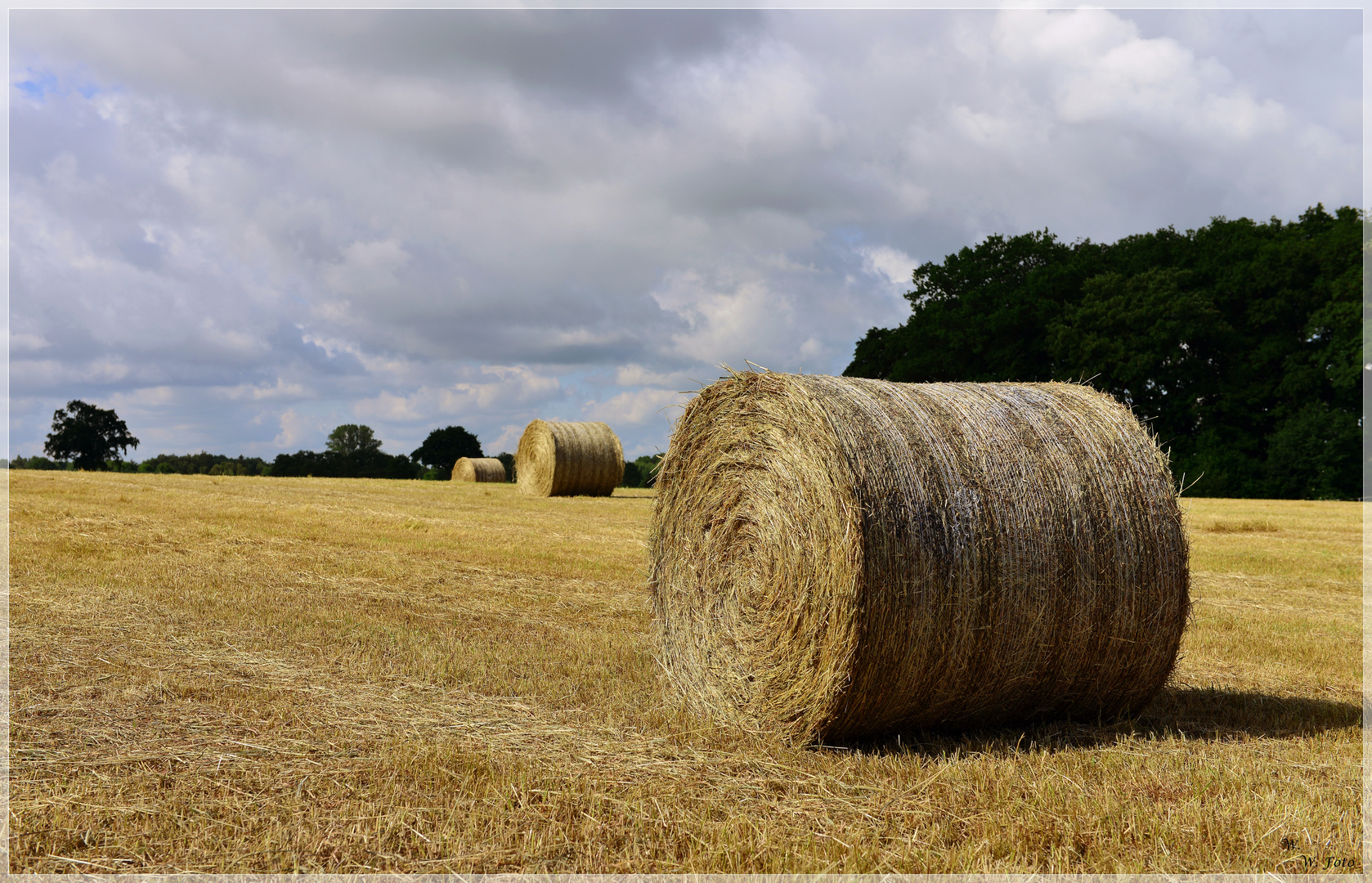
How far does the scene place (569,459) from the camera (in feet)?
82.4

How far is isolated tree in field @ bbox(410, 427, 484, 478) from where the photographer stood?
54719 mm

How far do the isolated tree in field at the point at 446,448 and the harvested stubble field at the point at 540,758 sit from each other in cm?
4612

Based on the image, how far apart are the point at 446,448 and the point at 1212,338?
127ft

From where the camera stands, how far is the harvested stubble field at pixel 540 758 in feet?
11.8

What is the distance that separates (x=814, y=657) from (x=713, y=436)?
1.66 meters

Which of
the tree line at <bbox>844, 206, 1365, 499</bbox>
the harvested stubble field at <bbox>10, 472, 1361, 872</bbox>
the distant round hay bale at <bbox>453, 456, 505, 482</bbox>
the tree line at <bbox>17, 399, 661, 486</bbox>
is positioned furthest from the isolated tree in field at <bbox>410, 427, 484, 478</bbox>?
the harvested stubble field at <bbox>10, 472, 1361, 872</bbox>

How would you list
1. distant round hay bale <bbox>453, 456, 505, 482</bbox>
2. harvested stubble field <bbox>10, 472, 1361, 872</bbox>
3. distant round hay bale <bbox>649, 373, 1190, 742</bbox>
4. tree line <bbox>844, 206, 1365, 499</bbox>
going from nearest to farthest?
1. harvested stubble field <bbox>10, 472, 1361, 872</bbox>
2. distant round hay bale <bbox>649, 373, 1190, 742</bbox>
3. tree line <bbox>844, 206, 1365, 499</bbox>
4. distant round hay bale <bbox>453, 456, 505, 482</bbox>

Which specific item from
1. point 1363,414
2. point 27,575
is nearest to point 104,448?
point 27,575

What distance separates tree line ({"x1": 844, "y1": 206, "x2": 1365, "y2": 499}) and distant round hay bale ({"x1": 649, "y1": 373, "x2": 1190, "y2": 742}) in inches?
1114

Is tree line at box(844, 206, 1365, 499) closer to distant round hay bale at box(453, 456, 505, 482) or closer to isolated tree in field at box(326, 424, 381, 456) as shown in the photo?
distant round hay bale at box(453, 456, 505, 482)

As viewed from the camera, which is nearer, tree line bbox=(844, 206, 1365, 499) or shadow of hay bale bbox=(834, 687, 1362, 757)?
shadow of hay bale bbox=(834, 687, 1362, 757)

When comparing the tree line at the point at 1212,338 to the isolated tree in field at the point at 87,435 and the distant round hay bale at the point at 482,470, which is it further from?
the isolated tree in field at the point at 87,435

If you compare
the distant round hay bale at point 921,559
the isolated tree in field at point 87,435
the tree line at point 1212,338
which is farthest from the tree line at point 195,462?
the distant round hay bale at point 921,559

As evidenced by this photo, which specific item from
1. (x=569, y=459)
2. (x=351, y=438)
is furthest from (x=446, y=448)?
(x=569, y=459)
